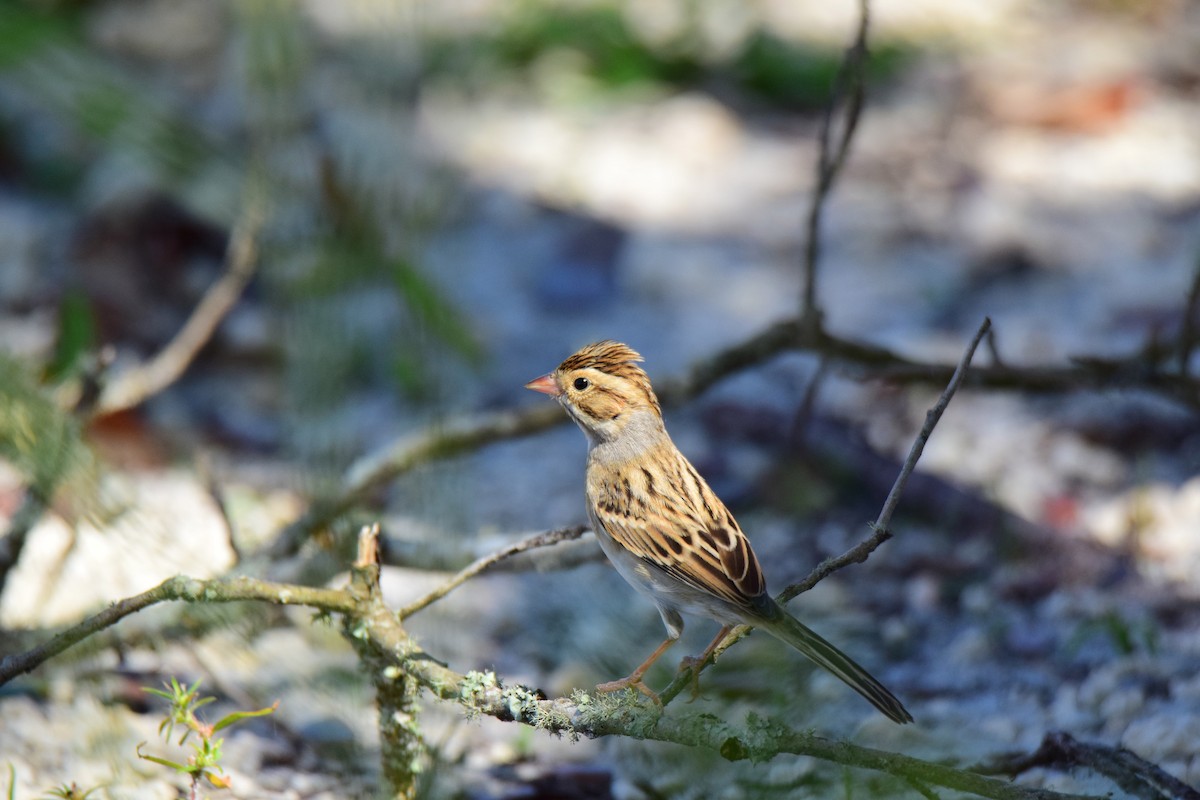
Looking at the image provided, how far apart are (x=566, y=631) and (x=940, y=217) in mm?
3038

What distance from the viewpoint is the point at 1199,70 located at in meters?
6.66

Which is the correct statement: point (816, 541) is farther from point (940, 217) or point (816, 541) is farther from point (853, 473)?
point (940, 217)

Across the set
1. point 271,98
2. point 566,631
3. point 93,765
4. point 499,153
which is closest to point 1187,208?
point 499,153

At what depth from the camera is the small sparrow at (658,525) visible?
241 centimetres

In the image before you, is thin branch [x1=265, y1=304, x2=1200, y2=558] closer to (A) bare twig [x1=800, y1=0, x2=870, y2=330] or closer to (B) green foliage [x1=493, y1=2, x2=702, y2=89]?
(A) bare twig [x1=800, y1=0, x2=870, y2=330]

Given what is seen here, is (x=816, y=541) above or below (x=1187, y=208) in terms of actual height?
below

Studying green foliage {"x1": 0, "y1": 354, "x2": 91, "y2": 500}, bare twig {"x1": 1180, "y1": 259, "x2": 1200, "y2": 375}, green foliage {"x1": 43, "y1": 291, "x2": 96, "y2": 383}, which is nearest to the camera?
green foliage {"x1": 0, "y1": 354, "x2": 91, "y2": 500}

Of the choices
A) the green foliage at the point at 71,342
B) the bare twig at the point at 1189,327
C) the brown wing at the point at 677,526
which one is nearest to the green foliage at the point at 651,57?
the green foliage at the point at 71,342

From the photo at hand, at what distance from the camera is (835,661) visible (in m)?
2.32

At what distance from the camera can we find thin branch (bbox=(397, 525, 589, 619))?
2455 millimetres

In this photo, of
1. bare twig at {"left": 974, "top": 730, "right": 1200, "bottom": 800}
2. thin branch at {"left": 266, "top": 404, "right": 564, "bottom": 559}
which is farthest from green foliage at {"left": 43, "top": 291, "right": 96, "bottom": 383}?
bare twig at {"left": 974, "top": 730, "right": 1200, "bottom": 800}

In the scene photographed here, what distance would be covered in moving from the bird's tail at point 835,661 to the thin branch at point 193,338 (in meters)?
2.67

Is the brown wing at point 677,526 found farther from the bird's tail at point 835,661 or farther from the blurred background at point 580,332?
the blurred background at point 580,332

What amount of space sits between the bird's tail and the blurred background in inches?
11.4
